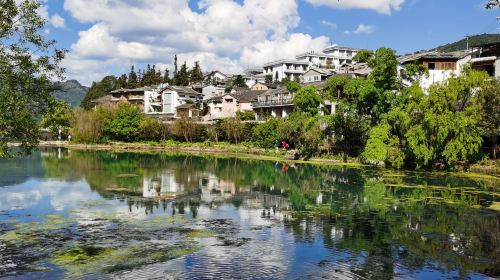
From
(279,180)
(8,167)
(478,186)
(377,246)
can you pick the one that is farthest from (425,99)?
(8,167)

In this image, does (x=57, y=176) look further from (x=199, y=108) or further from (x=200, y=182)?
(x=199, y=108)

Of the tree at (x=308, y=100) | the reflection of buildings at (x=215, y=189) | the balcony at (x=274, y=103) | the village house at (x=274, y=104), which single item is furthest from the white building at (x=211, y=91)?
the reflection of buildings at (x=215, y=189)

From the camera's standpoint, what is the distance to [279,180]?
37.6 metres

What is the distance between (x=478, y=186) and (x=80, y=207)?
27.3 m

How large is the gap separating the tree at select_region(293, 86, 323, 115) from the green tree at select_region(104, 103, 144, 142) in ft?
102

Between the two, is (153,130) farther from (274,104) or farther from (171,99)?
(274,104)

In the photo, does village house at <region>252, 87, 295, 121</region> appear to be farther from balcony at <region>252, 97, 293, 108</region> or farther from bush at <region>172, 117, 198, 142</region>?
bush at <region>172, 117, 198, 142</region>

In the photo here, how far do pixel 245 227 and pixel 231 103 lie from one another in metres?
64.0

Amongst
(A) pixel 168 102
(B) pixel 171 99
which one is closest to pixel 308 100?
(B) pixel 171 99

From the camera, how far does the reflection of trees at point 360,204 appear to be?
1683 cm

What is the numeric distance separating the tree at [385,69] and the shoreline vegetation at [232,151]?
332 inches

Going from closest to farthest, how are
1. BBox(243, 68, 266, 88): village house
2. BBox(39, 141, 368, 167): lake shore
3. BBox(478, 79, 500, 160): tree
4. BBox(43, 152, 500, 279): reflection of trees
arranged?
BBox(43, 152, 500, 279): reflection of trees, BBox(478, 79, 500, 160): tree, BBox(39, 141, 368, 167): lake shore, BBox(243, 68, 266, 88): village house

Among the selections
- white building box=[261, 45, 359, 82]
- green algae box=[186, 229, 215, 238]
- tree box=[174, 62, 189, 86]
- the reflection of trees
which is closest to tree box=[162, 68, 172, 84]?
tree box=[174, 62, 189, 86]

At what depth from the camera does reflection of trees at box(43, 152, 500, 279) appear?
16.8 meters
